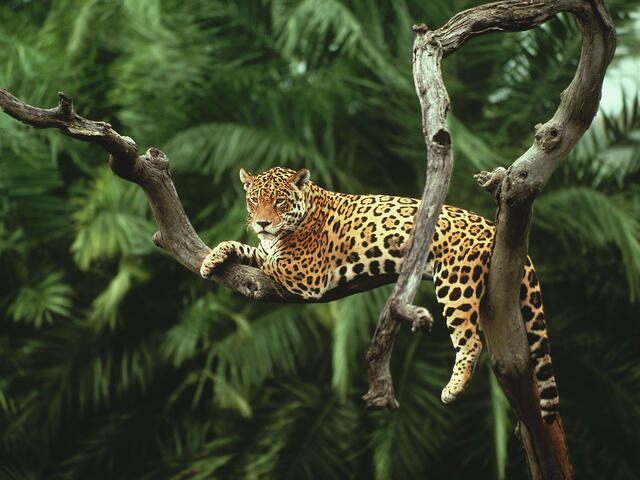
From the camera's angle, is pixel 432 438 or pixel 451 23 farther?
pixel 432 438

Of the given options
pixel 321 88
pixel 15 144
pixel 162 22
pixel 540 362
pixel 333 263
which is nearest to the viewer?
pixel 333 263

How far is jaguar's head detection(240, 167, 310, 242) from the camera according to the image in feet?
15.9

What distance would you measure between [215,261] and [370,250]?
1.24m

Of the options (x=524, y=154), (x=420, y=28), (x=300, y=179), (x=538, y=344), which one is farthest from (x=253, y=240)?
(x=420, y=28)

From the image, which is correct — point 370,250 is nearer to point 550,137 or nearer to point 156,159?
point 550,137

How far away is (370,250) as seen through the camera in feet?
14.8

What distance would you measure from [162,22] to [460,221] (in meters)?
12.0

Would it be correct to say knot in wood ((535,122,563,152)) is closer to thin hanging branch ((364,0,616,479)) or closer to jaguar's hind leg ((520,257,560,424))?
thin hanging branch ((364,0,616,479))

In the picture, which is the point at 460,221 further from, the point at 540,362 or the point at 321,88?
the point at 321,88

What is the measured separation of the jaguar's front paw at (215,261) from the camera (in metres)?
5.35

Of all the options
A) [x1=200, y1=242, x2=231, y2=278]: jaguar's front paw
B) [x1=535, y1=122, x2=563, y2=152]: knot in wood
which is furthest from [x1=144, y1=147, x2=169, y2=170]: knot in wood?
[x1=535, y1=122, x2=563, y2=152]: knot in wood

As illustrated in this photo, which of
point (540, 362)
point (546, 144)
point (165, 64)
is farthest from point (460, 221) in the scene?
point (165, 64)

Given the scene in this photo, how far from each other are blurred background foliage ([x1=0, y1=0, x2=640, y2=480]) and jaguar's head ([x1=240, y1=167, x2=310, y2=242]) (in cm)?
729

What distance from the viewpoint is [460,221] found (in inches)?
193
